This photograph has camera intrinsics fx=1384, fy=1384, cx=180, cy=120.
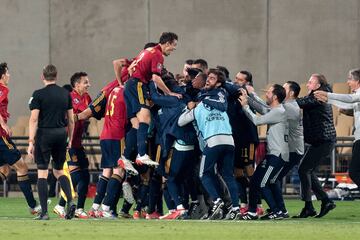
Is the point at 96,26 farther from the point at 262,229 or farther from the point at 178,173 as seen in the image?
the point at 262,229

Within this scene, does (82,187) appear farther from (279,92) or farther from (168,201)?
(279,92)

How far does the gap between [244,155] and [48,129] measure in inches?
111

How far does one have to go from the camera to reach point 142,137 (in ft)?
55.9

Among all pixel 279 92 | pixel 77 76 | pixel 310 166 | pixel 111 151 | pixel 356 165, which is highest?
pixel 77 76

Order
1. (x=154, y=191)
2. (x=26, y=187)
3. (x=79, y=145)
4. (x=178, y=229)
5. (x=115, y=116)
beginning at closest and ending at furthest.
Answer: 1. (x=178, y=229)
2. (x=154, y=191)
3. (x=115, y=116)
4. (x=26, y=187)
5. (x=79, y=145)

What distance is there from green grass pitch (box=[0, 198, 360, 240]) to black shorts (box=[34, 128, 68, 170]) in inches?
27.6

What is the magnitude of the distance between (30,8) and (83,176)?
36.9ft

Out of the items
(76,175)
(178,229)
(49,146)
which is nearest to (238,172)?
(76,175)

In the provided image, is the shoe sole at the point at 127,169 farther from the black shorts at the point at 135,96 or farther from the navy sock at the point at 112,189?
the black shorts at the point at 135,96

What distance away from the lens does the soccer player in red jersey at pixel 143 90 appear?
1703 centimetres

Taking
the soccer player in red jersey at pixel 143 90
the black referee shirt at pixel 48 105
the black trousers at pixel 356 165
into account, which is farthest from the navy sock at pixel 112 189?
the black trousers at pixel 356 165

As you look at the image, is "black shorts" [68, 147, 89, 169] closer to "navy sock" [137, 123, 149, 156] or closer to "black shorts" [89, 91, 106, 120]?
"black shorts" [89, 91, 106, 120]

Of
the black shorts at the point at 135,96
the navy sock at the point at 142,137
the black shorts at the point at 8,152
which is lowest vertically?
the black shorts at the point at 8,152

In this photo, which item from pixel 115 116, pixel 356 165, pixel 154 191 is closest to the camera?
pixel 356 165
